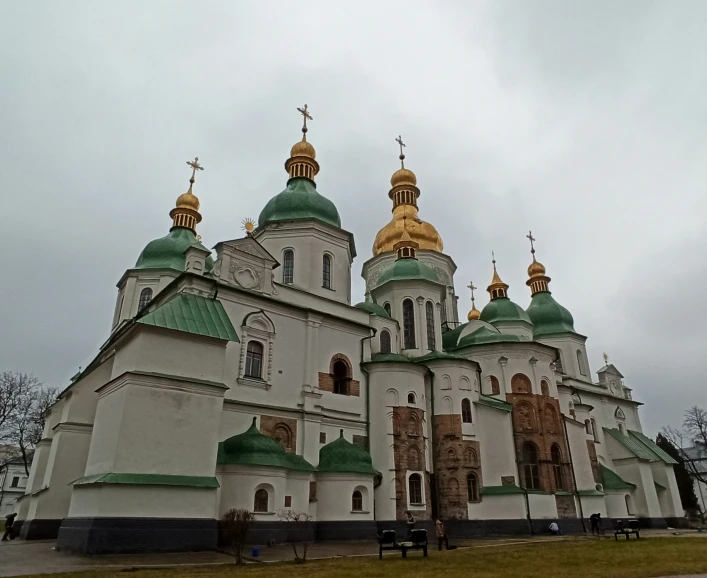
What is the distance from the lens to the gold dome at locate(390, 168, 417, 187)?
42000 millimetres

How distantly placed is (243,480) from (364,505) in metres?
5.92

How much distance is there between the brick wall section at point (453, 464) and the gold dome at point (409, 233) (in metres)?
15.7

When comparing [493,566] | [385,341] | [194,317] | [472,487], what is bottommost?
[493,566]

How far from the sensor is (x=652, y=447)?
130 feet

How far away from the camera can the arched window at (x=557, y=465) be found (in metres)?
27.6

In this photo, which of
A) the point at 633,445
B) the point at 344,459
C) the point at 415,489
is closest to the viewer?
the point at 344,459

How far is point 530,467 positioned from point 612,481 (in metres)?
9.71

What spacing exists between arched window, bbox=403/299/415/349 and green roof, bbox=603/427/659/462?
64.4 feet

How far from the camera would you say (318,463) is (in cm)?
2102

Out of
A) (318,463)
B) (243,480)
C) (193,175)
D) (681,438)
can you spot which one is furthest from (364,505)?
(681,438)

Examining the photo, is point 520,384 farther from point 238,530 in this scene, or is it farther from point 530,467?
point 238,530

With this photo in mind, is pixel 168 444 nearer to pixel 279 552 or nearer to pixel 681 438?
pixel 279 552

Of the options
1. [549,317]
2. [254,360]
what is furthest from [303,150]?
[549,317]

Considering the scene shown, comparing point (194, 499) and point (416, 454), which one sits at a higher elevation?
point (416, 454)
